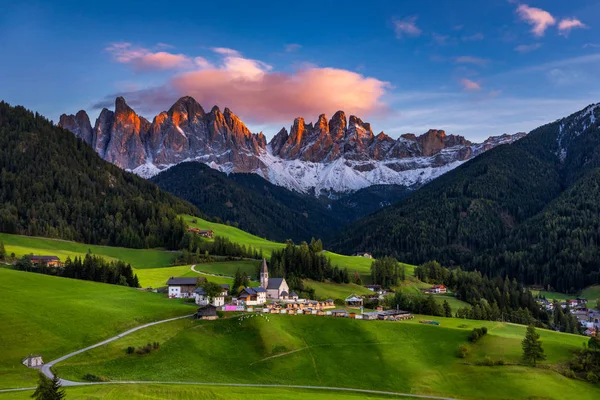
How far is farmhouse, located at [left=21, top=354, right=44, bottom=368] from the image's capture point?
75188 millimetres

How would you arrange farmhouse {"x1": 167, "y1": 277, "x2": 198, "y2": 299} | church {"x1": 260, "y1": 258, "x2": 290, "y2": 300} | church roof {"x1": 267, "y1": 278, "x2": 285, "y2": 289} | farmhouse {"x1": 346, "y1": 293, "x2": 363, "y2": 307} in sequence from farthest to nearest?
farmhouse {"x1": 346, "y1": 293, "x2": 363, "y2": 307}, farmhouse {"x1": 167, "y1": 277, "x2": 198, "y2": 299}, church roof {"x1": 267, "y1": 278, "x2": 285, "y2": 289}, church {"x1": 260, "y1": 258, "x2": 290, "y2": 300}

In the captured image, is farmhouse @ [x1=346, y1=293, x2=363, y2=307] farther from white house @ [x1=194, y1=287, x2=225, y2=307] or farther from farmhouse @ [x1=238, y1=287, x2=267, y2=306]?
white house @ [x1=194, y1=287, x2=225, y2=307]

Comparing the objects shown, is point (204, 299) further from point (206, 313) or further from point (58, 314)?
point (58, 314)

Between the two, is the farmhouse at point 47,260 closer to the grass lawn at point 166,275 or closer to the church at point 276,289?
the grass lawn at point 166,275

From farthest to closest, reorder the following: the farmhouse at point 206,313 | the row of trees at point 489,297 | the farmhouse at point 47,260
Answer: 1. the farmhouse at point 47,260
2. the row of trees at point 489,297
3. the farmhouse at point 206,313

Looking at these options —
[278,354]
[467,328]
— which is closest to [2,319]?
[278,354]

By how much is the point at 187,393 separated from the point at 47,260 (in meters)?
102

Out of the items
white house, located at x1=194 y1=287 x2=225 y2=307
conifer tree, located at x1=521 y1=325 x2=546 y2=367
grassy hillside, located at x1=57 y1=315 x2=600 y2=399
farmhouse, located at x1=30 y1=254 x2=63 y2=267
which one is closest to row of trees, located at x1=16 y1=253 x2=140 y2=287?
farmhouse, located at x1=30 y1=254 x2=63 y2=267

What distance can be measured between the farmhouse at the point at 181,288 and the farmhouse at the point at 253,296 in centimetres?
1539

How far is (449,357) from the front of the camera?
89.7 meters

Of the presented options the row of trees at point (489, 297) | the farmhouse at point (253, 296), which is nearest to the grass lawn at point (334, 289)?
the farmhouse at point (253, 296)

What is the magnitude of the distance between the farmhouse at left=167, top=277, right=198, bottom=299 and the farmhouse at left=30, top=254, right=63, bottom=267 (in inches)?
1484

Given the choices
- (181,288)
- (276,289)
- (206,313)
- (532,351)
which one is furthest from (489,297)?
(206,313)

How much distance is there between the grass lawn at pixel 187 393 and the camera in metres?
62.3
